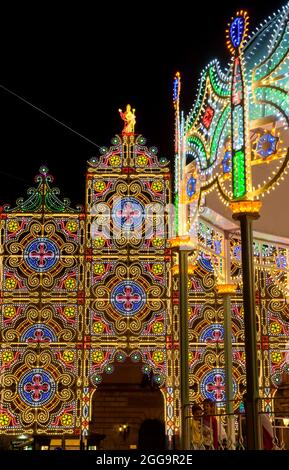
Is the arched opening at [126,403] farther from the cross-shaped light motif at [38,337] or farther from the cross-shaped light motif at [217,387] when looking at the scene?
the cross-shaped light motif at [38,337]

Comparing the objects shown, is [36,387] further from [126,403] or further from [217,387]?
[126,403]

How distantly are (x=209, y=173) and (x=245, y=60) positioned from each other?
4.11 feet

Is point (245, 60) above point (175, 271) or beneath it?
above

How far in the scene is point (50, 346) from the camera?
12070 millimetres

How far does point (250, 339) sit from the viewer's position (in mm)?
6820

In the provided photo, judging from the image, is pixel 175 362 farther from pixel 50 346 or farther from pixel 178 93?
pixel 178 93

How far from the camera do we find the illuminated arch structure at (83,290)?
11938 mm

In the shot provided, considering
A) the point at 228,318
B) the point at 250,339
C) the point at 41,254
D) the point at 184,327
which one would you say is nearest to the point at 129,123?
the point at 41,254

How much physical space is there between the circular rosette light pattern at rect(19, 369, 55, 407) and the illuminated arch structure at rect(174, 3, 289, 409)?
224 cm

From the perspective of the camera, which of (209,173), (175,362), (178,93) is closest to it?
(209,173)
